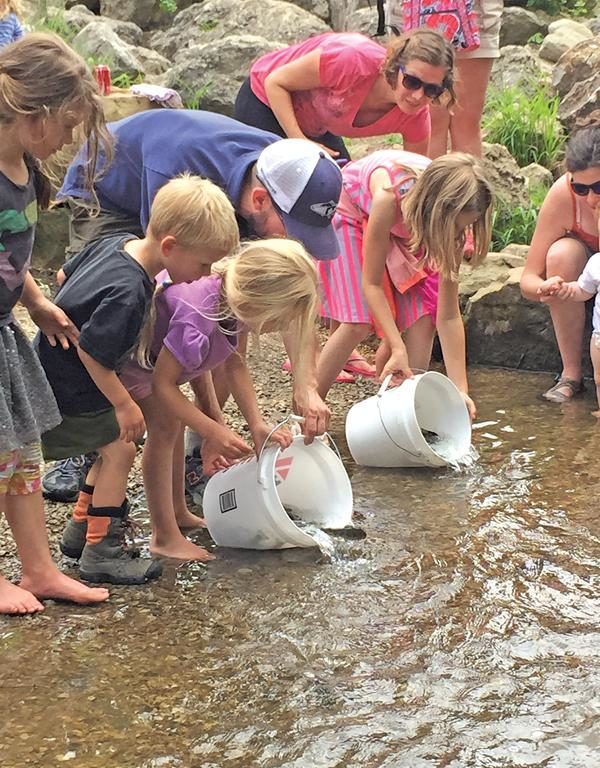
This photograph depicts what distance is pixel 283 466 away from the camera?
2988 mm

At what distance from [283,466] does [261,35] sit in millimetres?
6525

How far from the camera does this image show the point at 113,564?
2615mm

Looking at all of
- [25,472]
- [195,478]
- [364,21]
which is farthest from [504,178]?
[364,21]

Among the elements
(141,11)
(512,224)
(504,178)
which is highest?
(141,11)

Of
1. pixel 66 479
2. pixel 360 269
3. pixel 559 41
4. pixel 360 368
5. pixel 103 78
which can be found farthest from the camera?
pixel 559 41

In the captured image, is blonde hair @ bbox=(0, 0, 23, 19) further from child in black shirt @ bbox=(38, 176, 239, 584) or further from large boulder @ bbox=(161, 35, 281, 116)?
large boulder @ bbox=(161, 35, 281, 116)

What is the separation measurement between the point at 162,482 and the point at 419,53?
1916 millimetres

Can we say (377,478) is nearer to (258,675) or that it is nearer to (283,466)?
(283,466)

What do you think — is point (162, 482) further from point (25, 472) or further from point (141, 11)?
point (141, 11)

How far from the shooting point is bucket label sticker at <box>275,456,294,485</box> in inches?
117

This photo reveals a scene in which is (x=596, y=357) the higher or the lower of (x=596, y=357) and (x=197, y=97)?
the lower

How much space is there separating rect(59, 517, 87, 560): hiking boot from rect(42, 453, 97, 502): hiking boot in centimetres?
36

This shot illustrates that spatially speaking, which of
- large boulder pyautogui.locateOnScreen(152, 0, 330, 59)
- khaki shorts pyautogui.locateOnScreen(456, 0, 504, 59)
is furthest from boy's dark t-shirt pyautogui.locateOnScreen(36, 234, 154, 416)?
large boulder pyautogui.locateOnScreen(152, 0, 330, 59)

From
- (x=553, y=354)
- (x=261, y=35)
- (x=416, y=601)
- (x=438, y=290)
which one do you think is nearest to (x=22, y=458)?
(x=416, y=601)
